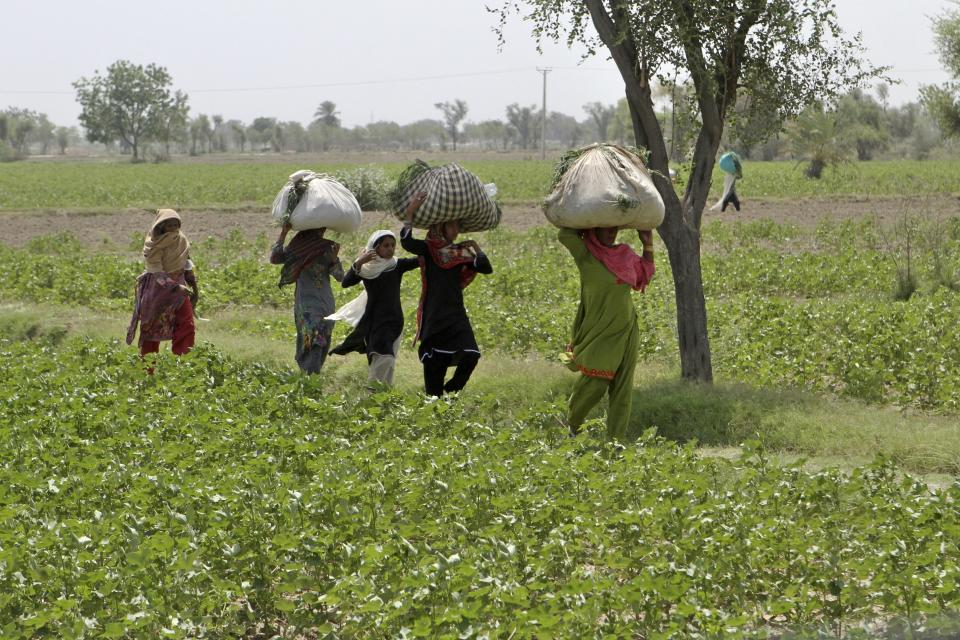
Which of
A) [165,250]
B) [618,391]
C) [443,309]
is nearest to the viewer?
[618,391]

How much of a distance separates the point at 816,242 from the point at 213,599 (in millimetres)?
15854

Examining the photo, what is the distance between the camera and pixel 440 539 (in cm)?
561

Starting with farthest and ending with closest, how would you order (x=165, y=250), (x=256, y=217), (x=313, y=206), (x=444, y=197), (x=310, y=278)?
(x=256, y=217)
(x=165, y=250)
(x=310, y=278)
(x=313, y=206)
(x=444, y=197)

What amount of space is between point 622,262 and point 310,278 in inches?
Result: 108

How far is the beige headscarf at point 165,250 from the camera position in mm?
9531

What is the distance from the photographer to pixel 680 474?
237 inches

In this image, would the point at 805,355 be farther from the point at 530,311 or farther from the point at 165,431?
the point at 165,431

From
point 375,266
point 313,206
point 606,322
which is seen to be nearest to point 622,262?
point 606,322

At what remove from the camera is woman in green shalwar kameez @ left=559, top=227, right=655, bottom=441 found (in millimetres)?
7546

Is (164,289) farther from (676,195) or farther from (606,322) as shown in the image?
(676,195)

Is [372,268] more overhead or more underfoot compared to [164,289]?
more overhead

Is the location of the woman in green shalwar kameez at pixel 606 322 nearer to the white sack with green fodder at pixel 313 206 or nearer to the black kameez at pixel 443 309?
the black kameez at pixel 443 309

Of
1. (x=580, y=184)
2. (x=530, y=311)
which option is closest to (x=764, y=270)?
(x=530, y=311)

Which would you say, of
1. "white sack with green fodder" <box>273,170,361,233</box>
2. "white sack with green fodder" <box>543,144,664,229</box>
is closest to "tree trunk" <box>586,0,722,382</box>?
"white sack with green fodder" <box>543,144,664,229</box>
